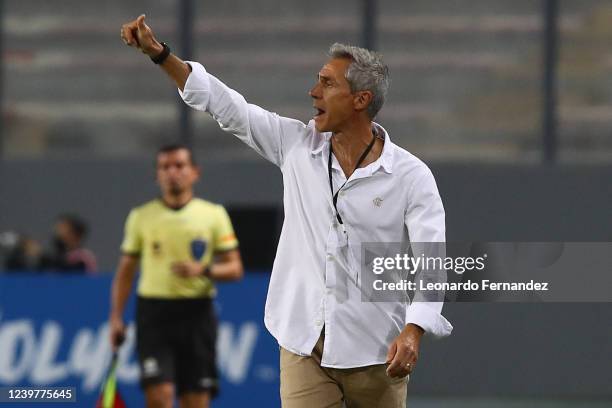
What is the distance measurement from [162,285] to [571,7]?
7.52 meters

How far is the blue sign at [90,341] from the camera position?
11180 mm

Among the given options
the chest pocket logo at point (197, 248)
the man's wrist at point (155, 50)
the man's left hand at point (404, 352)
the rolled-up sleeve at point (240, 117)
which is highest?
the man's wrist at point (155, 50)

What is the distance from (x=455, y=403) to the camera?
524 inches

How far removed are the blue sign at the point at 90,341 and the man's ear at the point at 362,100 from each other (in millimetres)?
5751

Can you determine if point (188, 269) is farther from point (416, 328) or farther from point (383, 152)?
point (416, 328)

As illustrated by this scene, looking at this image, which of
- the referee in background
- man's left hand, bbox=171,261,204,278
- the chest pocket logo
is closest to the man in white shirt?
man's left hand, bbox=171,261,204,278

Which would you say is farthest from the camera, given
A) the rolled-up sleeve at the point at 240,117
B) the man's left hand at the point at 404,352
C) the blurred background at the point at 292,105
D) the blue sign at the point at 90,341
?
the blurred background at the point at 292,105

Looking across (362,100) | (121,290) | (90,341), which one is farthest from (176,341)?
(362,100)

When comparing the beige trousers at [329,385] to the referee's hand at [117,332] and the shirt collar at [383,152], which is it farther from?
the referee's hand at [117,332]

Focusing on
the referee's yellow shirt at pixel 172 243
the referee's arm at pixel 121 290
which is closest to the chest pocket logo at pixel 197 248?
the referee's yellow shirt at pixel 172 243

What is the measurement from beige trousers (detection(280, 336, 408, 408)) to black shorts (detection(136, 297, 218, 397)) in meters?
3.96

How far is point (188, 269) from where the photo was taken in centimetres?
939

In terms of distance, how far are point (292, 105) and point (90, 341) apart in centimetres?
536

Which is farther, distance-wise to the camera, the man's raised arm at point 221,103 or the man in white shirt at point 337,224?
the man in white shirt at point 337,224
